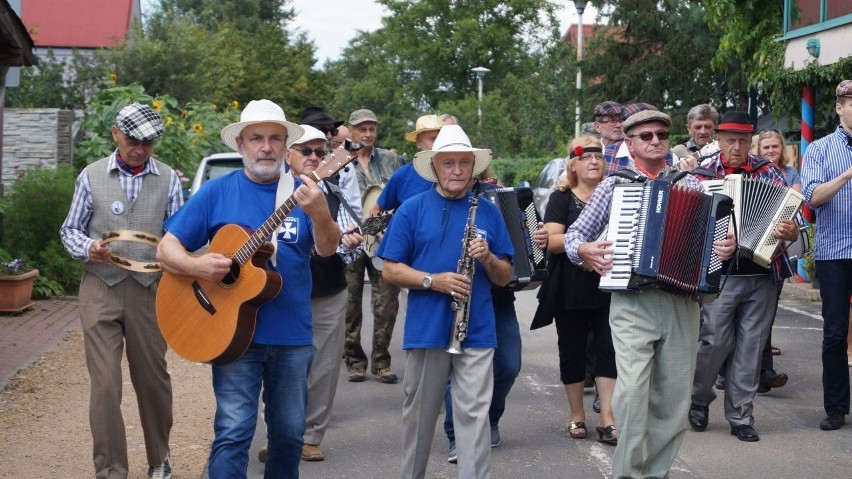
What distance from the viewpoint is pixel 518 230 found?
23.1ft

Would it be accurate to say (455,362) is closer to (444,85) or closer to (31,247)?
(31,247)

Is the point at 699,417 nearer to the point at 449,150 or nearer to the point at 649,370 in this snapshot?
the point at 649,370

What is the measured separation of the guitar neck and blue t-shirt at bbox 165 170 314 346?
0.13m

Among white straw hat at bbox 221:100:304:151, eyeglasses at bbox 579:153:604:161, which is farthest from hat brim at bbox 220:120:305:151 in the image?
eyeglasses at bbox 579:153:604:161

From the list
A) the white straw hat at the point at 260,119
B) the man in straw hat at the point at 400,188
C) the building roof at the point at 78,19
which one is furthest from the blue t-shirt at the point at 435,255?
the building roof at the point at 78,19

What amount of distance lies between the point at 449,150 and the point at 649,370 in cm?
153

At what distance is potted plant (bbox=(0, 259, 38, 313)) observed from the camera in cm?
1274

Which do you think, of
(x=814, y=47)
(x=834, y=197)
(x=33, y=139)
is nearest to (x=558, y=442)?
(x=834, y=197)

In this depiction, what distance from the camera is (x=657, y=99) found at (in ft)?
114

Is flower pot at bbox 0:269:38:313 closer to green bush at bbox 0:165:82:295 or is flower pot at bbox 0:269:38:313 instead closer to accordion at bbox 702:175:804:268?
green bush at bbox 0:165:82:295

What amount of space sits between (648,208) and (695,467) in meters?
1.95

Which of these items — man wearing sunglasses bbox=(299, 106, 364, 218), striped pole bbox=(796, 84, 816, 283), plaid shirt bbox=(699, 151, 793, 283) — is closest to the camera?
plaid shirt bbox=(699, 151, 793, 283)

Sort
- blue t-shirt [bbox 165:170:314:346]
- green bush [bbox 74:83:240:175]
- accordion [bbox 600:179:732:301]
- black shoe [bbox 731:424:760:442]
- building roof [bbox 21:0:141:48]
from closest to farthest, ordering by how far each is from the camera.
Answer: blue t-shirt [bbox 165:170:314:346] < accordion [bbox 600:179:732:301] < black shoe [bbox 731:424:760:442] < green bush [bbox 74:83:240:175] < building roof [bbox 21:0:141:48]

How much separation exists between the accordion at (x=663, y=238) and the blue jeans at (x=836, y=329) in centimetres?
226
